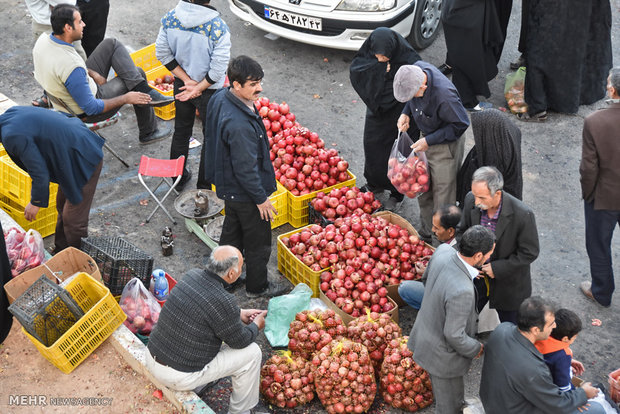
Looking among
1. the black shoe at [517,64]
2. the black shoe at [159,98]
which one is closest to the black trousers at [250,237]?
the black shoe at [159,98]

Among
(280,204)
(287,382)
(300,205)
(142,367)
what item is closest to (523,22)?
(300,205)

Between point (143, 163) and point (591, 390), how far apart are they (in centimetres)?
448

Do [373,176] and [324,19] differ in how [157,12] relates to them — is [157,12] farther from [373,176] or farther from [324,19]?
[373,176]

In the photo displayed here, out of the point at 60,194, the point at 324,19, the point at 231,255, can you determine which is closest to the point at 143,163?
the point at 60,194

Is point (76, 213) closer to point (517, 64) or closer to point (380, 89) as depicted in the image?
point (380, 89)

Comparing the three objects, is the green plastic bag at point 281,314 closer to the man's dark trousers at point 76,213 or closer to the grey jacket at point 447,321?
the grey jacket at point 447,321

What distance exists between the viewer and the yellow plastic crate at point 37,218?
650 centimetres

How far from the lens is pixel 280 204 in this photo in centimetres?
664

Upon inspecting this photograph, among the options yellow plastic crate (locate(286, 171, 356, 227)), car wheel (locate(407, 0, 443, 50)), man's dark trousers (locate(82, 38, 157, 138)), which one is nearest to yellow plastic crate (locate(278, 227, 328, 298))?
yellow plastic crate (locate(286, 171, 356, 227))

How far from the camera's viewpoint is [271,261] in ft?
21.3

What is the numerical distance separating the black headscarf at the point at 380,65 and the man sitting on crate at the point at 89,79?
224 cm

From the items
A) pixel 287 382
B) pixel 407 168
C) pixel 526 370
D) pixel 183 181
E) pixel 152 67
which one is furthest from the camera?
pixel 152 67

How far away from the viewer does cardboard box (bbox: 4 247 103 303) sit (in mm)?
5332

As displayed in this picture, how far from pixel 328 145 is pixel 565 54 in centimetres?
300
